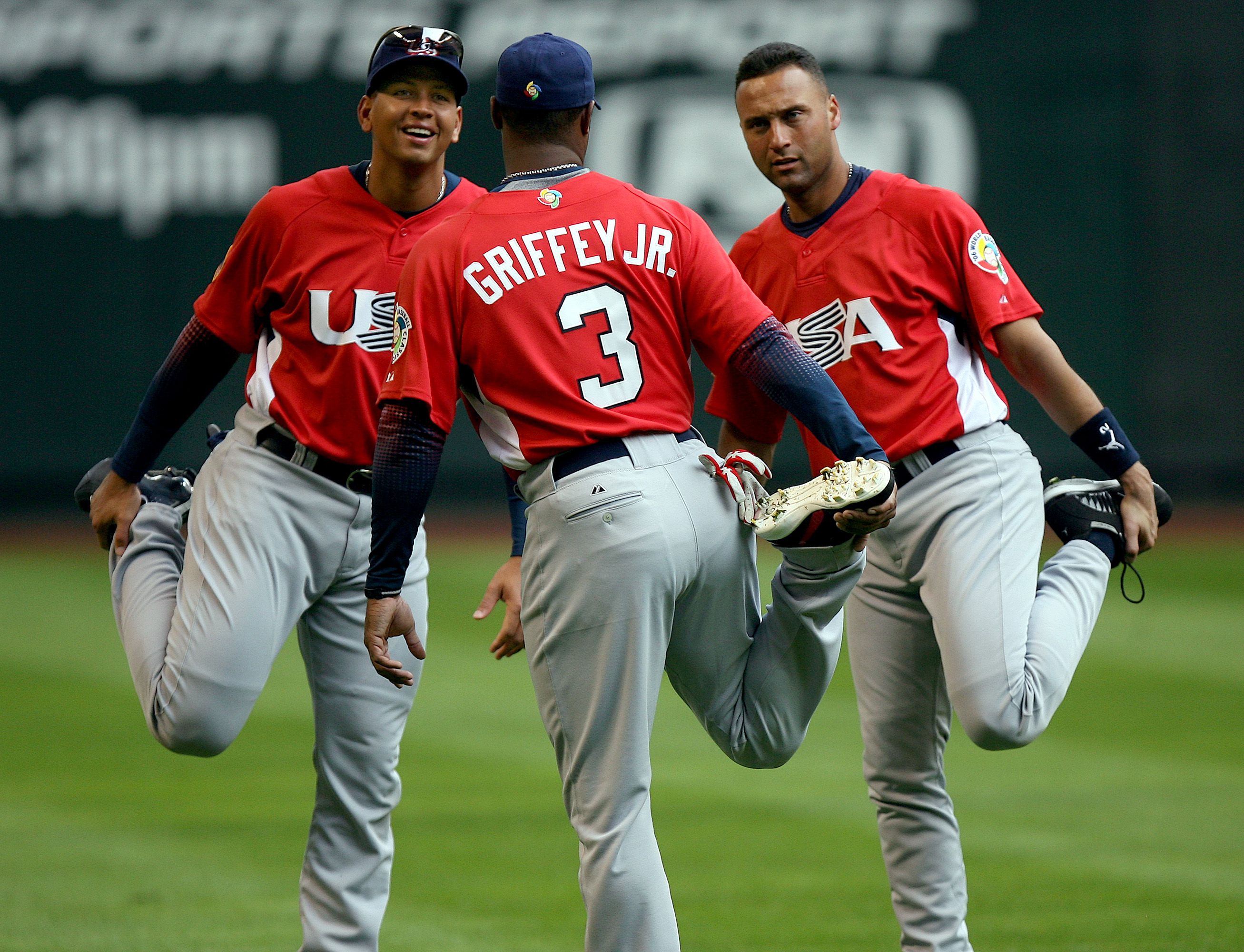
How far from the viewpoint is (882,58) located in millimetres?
12641

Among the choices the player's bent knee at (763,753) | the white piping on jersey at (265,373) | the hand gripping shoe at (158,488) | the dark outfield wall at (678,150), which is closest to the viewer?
the player's bent knee at (763,753)

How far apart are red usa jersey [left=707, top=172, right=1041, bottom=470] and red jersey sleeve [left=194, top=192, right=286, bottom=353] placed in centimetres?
126

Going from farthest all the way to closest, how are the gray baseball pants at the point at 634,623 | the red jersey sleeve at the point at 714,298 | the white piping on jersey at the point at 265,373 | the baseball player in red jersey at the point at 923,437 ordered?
the white piping on jersey at the point at 265,373
the baseball player in red jersey at the point at 923,437
the red jersey sleeve at the point at 714,298
the gray baseball pants at the point at 634,623

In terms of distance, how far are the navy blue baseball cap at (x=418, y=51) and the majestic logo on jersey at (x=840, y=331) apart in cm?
111

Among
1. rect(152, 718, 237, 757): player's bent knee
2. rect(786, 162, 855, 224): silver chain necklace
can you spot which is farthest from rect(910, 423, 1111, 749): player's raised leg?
rect(152, 718, 237, 757): player's bent knee

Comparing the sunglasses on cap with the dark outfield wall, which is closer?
the sunglasses on cap

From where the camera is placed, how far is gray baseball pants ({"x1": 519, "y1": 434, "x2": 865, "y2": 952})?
3236 mm

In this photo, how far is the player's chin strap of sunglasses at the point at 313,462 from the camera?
13.5ft

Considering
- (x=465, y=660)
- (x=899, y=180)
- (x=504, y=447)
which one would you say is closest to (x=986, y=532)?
(x=899, y=180)

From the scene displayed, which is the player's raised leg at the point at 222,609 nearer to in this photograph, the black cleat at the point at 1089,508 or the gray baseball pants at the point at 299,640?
the gray baseball pants at the point at 299,640

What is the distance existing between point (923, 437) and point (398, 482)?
1456mm

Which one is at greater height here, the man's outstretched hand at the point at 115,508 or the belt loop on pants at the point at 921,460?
the belt loop on pants at the point at 921,460

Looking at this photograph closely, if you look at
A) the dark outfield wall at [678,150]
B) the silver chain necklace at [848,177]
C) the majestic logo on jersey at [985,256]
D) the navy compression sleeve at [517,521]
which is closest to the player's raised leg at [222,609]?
the navy compression sleeve at [517,521]

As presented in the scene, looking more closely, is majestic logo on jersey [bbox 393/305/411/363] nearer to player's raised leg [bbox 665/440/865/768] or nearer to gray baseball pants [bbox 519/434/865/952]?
gray baseball pants [bbox 519/434/865/952]
